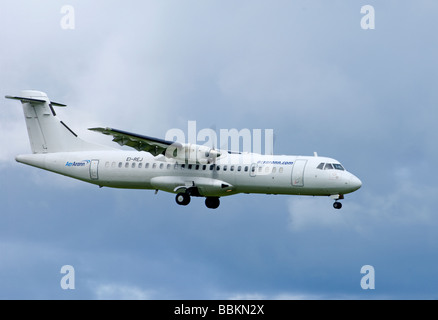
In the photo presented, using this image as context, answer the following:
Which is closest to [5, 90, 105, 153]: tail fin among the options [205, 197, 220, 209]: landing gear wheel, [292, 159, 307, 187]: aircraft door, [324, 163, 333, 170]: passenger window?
[205, 197, 220, 209]: landing gear wheel

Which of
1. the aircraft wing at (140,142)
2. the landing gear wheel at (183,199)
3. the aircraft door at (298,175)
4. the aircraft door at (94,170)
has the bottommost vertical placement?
the landing gear wheel at (183,199)

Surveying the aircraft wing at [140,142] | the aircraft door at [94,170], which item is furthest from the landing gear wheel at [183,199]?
the aircraft door at [94,170]

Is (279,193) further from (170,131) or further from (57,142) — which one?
(57,142)

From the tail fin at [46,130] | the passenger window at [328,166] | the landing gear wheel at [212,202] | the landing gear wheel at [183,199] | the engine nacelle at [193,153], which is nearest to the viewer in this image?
the passenger window at [328,166]

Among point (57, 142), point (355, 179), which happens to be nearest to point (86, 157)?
Answer: point (57, 142)

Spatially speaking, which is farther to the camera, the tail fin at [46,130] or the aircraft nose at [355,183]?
the tail fin at [46,130]

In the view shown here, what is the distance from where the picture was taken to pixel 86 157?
33.9 meters

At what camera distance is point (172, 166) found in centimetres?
3241

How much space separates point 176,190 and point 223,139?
347cm

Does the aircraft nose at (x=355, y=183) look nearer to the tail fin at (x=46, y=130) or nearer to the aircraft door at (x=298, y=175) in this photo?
the aircraft door at (x=298, y=175)

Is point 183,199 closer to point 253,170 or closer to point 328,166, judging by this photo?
point 253,170

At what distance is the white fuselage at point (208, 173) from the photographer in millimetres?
29672

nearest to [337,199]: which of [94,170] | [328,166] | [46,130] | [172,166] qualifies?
[328,166]

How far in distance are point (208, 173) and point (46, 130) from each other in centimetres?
878
